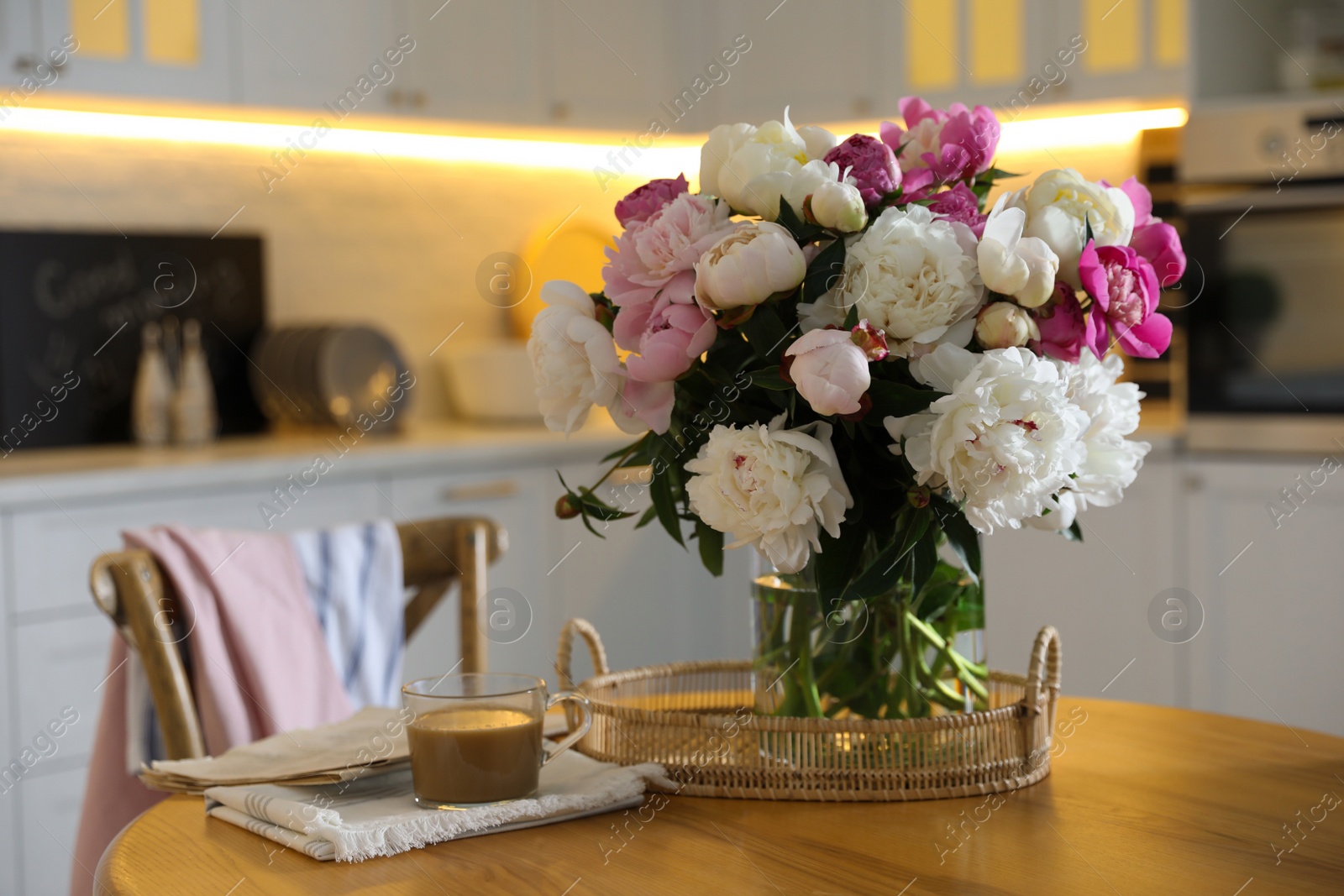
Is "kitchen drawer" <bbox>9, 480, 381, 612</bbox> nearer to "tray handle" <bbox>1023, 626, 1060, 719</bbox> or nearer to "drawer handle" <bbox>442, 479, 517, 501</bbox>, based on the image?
"drawer handle" <bbox>442, 479, 517, 501</bbox>

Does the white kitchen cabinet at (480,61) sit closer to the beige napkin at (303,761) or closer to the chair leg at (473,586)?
the chair leg at (473,586)

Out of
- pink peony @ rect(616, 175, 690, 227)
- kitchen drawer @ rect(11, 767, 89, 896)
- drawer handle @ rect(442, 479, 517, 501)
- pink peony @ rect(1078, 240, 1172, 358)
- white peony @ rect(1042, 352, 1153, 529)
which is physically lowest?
kitchen drawer @ rect(11, 767, 89, 896)

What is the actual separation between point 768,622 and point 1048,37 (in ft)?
8.30

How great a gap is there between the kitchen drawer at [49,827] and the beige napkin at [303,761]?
144 cm

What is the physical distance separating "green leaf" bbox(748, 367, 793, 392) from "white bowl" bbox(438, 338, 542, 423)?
2.44 m

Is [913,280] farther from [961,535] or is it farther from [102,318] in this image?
[102,318]

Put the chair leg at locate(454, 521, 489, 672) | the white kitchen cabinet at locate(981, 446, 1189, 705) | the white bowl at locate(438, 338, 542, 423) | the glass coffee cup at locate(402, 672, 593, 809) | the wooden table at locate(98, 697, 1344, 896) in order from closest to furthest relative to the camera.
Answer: the wooden table at locate(98, 697, 1344, 896) < the glass coffee cup at locate(402, 672, 593, 809) < the chair leg at locate(454, 521, 489, 672) < the white kitchen cabinet at locate(981, 446, 1189, 705) < the white bowl at locate(438, 338, 542, 423)

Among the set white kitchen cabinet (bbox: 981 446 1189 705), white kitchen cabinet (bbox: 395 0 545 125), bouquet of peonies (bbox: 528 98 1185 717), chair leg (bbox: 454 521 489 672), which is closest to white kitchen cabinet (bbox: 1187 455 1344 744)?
white kitchen cabinet (bbox: 981 446 1189 705)

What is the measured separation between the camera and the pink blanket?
1375mm

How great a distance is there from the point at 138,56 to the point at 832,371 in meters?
2.34

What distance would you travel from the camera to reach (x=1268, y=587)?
2.85 m

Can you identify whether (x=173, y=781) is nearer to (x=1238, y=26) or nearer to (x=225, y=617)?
(x=225, y=617)

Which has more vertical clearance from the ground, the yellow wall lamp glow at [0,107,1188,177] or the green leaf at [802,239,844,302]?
the yellow wall lamp glow at [0,107,1188,177]

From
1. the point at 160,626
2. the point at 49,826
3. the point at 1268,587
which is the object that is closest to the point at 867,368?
the point at 160,626
